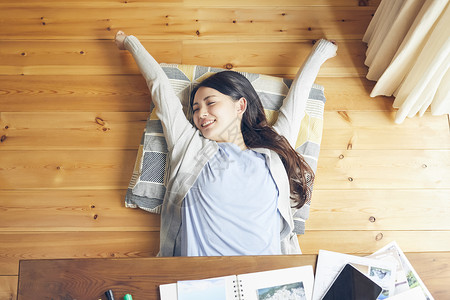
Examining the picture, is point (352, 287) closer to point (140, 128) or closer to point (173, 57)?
point (140, 128)

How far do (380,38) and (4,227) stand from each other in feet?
5.68

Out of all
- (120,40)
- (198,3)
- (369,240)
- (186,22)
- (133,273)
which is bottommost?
(133,273)

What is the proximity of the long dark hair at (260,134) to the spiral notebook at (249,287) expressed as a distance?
41 cm

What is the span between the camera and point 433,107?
162 cm

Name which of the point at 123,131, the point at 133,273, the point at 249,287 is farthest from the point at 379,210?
the point at 123,131

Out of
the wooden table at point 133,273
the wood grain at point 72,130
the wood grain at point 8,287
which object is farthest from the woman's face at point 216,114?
the wood grain at point 8,287

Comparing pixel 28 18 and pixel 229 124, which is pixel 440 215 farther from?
pixel 28 18

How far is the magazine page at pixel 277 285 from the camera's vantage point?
102cm

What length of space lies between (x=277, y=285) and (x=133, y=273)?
39cm

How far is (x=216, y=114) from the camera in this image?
1.36m

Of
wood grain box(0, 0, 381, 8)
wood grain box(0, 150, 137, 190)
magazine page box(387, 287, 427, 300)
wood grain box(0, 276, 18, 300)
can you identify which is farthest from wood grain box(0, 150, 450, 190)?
wood grain box(0, 0, 381, 8)

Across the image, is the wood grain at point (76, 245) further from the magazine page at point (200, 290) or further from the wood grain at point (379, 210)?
the wood grain at point (379, 210)

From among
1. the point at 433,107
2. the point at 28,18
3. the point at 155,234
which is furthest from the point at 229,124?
the point at 28,18

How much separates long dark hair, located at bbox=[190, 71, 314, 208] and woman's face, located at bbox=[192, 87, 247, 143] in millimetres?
30
